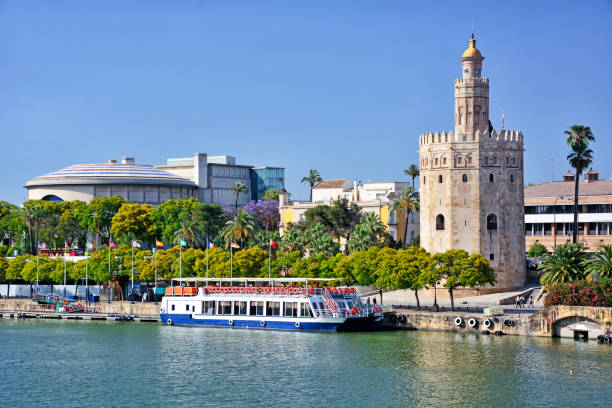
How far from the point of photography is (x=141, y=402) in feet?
161

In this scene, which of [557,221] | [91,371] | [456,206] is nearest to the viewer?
[91,371]

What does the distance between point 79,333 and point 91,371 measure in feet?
68.7

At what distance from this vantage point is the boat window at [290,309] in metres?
75.2

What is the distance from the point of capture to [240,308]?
7900cm

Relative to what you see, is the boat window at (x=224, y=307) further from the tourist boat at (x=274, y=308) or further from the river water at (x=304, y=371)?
the river water at (x=304, y=371)

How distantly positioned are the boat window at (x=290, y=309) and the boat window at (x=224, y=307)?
20.3ft

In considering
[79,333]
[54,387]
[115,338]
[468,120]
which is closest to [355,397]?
[54,387]

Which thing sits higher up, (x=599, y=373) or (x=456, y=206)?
(x=456, y=206)

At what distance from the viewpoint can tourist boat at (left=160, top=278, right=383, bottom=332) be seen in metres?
73.4

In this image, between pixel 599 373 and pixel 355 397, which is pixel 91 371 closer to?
pixel 355 397

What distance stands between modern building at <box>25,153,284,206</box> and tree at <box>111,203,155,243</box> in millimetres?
22064

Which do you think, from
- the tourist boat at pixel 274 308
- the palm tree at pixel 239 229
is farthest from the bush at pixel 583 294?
the palm tree at pixel 239 229

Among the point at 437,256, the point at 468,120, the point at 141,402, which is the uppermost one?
the point at 468,120

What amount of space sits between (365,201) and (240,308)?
43.5m
